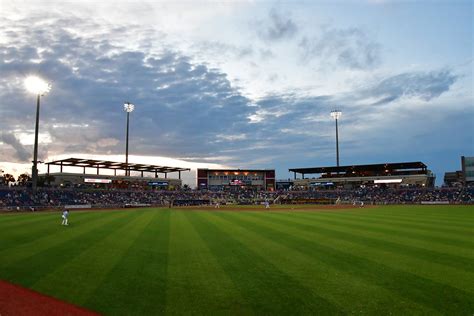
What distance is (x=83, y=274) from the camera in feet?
34.8

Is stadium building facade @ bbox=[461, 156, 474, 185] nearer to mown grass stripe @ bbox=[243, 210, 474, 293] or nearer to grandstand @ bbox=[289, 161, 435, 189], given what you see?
grandstand @ bbox=[289, 161, 435, 189]

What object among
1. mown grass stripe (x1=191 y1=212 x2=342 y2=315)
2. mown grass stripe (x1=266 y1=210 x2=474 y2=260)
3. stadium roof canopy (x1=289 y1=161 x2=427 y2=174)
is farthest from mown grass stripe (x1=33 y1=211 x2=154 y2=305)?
stadium roof canopy (x1=289 y1=161 x2=427 y2=174)

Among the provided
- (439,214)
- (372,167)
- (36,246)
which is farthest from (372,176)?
(36,246)

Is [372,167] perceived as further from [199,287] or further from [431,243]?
[199,287]

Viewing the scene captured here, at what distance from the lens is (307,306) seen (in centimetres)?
769

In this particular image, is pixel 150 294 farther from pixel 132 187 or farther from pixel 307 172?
pixel 307 172

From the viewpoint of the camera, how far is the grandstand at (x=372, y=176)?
83.2m

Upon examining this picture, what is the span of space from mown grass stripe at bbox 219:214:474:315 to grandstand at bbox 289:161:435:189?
7325cm

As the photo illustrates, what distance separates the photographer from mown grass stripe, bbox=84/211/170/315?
779 centimetres

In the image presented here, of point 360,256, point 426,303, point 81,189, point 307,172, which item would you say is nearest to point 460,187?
point 307,172

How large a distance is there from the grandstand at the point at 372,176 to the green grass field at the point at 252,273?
7281cm

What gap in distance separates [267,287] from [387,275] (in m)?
3.88

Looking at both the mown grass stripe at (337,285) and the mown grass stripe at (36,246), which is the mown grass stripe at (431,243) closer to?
the mown grass stripe at (337,285)

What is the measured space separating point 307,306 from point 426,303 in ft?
9.20
